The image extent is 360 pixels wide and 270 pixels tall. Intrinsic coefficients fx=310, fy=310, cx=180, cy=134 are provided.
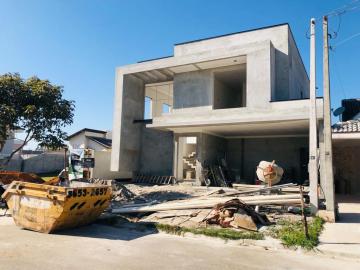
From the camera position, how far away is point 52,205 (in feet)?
25.6

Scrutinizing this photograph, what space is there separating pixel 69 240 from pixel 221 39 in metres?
16.6

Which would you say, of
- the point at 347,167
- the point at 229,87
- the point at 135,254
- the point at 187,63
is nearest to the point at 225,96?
the point at 229,87

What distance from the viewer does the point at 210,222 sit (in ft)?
29.5

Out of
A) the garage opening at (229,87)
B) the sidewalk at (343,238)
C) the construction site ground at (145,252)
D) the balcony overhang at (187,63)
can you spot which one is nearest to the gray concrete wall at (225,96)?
the garage opening at (229,87)

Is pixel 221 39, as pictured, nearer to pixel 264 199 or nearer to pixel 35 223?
pixel 264 199

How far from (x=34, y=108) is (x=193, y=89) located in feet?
33.3

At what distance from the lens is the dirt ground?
572 centimetres

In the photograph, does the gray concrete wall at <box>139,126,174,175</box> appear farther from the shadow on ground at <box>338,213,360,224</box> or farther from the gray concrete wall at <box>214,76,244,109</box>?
the shadow on ground at <box>338,213,360,224</box>

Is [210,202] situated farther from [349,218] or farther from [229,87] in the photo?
[229,87]

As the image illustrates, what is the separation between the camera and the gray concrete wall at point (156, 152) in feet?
70.9

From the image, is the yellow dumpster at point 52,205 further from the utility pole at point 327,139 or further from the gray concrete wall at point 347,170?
the gray concrete wall at point 347,170

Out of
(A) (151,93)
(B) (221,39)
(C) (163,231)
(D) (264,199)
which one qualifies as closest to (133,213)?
(C) (163,231)

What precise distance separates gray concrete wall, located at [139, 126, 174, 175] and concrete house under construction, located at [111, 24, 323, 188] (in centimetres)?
7

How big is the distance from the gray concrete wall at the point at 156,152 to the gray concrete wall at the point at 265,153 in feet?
14.2
